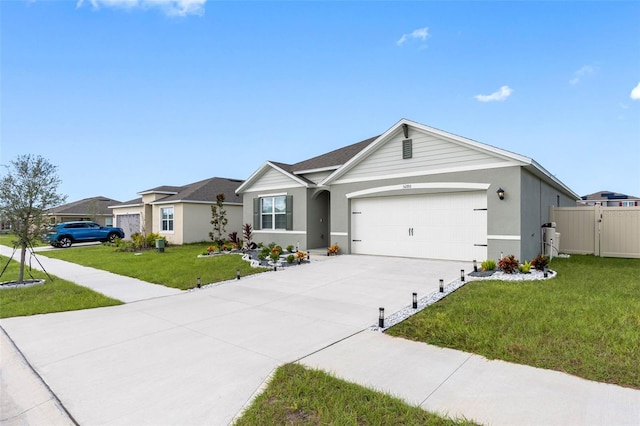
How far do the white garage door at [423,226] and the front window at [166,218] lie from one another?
604 inches

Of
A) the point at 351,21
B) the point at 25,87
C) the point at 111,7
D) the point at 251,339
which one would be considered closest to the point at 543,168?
the point at 351,21

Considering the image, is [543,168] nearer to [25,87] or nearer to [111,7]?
[111,7]

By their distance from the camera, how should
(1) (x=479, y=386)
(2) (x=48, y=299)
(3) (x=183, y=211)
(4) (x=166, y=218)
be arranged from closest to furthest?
1. (1) (x=479, y=386)
2. (2) (x=48, y=299)
3. (3) (x=183, y=211)
4. (4) (x=166, y=218)

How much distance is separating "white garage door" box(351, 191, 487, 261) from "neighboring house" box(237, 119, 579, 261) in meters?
0.03

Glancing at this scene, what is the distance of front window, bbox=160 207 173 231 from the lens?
23047 millimetres

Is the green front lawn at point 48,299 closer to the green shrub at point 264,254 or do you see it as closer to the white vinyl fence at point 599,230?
the green shrub at point 264,254

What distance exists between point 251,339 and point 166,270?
803cm

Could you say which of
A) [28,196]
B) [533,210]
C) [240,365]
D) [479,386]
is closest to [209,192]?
[28,196]

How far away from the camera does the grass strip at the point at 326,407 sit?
2820 mm

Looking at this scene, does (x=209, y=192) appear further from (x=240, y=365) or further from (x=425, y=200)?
(x=240, y=365)

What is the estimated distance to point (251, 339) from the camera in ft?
16.0

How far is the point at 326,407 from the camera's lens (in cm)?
304

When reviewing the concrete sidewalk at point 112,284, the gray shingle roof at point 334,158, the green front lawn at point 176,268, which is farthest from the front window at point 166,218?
the gray shingle roof at point 334,158

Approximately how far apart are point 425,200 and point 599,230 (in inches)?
310
